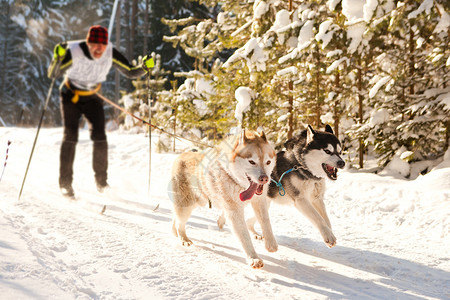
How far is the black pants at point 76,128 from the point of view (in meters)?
2.16

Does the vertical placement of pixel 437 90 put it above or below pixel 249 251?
above

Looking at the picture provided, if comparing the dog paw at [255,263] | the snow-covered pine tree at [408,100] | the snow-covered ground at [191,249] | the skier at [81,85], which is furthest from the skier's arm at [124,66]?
the snow-covered pine tree at [408,100]

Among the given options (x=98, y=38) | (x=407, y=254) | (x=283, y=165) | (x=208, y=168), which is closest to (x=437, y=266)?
(x=407, y=254)

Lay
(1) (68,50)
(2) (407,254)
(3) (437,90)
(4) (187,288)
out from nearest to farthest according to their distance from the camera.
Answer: (1) (68,50)
(4) (187,288)
(2) (407,254)
(3) (437,90)

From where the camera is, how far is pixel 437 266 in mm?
3689

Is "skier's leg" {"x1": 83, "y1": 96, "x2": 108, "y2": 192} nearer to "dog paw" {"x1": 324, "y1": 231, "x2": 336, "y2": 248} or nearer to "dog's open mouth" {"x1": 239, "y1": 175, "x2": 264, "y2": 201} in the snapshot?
"dog's open mouth" {"x1": 239, "y1": 175, "x2": 264, "y2": 201}

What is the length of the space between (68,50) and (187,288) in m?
2.15

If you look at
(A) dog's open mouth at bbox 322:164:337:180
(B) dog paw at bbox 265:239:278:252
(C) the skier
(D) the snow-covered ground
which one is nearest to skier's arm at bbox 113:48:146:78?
(C) the skier

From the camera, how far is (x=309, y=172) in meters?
4.12

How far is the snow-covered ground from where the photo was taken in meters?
2.77

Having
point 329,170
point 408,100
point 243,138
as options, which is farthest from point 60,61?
point 408,100

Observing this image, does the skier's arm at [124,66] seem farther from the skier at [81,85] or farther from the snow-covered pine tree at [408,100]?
the snow-covered pine tree at [408,100]

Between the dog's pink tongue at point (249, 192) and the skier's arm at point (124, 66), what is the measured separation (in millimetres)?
1436

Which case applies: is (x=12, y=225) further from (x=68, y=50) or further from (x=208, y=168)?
(x=68, y=50)
